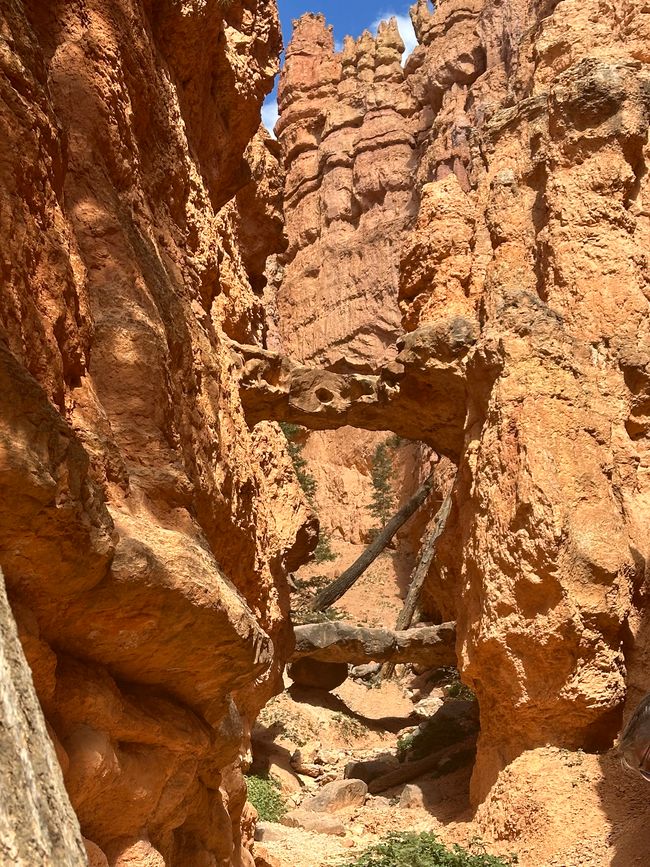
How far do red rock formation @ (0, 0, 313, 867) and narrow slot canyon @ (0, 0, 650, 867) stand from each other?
2 cm

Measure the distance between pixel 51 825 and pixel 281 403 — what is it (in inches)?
393

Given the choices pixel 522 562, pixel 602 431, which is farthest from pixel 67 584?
pixel 602 431

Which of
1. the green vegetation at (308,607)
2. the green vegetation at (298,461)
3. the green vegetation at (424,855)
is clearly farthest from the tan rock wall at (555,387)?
the green vegetation at (298,461)

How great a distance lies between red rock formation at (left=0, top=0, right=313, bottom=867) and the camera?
2.96 meters

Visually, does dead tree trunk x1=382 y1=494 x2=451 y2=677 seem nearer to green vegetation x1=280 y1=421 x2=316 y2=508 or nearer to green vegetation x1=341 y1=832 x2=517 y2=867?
green vegetation x1=280 y1=421 x2=316 y2=508

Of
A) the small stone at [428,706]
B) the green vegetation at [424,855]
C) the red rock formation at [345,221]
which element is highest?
the red rock formation at [345,221]

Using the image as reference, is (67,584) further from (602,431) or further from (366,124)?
(366,124)

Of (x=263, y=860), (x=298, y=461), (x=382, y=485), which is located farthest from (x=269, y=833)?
(x=382, y=485)

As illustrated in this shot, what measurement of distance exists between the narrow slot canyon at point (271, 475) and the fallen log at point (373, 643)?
6 centimetres

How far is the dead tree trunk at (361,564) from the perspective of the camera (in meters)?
19.0

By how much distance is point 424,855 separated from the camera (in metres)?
8.60

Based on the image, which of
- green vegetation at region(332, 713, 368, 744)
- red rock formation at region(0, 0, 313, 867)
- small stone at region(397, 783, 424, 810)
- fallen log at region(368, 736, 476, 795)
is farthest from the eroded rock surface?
green vegetation at region(332, 713, 368, 744)

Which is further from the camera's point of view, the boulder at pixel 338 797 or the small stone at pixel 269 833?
the boulder at pixel 338 797

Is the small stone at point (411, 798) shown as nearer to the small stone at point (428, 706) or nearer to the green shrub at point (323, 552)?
the small stone at point (428, 706)
